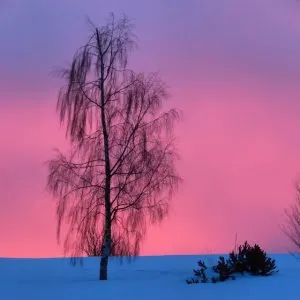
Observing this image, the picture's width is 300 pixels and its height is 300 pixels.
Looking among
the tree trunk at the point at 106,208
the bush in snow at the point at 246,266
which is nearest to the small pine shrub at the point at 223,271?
the bush in snow at the point at 246,266

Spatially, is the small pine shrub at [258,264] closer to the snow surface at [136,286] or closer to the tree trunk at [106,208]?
the snow surface at [136,286]

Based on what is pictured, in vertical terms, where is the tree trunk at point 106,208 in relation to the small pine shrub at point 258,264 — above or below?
above

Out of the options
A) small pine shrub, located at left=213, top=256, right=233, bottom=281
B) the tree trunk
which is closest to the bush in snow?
small pine shrub, located at left=213, top=256, right=233, bottom=281

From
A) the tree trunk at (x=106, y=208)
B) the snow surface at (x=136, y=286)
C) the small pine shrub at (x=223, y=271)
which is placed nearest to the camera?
the snow surface at (x=136, y=286)

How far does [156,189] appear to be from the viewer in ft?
66.1

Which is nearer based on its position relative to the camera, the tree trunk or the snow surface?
the snow surface

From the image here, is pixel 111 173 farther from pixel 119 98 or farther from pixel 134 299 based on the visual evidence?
pixel 134 299

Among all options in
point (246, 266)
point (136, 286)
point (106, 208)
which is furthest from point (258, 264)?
point (106, 208)

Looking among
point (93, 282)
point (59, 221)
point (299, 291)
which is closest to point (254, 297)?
point (299, 291)

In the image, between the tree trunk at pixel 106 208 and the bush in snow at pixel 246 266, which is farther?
the tree trunk at pixel 106 208

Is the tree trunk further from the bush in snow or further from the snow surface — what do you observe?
the bush in snow

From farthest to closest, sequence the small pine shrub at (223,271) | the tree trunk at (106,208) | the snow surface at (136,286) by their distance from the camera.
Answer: the tree trunk at (106,208), the small pine shrub at (223,271), the snow surface at (136,286)

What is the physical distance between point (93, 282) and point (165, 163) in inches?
166

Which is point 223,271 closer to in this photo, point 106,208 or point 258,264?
point 258,264
